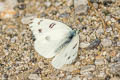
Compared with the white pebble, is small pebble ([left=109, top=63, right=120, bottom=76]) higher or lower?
lower

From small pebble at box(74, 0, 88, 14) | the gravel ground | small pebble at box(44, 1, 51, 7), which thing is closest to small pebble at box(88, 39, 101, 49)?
the gravel ground

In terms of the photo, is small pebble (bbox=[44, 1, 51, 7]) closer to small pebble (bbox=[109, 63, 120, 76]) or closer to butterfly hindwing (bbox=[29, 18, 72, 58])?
butterfly hindwing (bbox=[29, 18, 72, 58])

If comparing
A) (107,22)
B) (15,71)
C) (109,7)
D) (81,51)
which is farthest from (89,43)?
(15,71)

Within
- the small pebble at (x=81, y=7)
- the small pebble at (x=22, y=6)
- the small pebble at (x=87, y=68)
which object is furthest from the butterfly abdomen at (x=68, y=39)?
the small pebble at (x=22, y=6)

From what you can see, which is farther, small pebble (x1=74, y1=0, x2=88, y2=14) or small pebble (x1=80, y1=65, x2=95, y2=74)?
small pebble (x1=74, y1=0, x2=88, y2=14)

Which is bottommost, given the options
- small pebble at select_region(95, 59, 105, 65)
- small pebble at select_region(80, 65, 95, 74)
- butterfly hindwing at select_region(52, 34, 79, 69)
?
small pebble at select_region(80, 65, 95, 74)

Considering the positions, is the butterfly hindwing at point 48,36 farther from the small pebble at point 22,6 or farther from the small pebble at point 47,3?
the small pebble at point 22,6

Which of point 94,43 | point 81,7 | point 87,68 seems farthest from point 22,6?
point 87,68

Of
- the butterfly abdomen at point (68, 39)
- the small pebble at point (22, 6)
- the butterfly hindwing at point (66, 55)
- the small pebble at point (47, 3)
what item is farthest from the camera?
the small pebble at point (22, 6)
